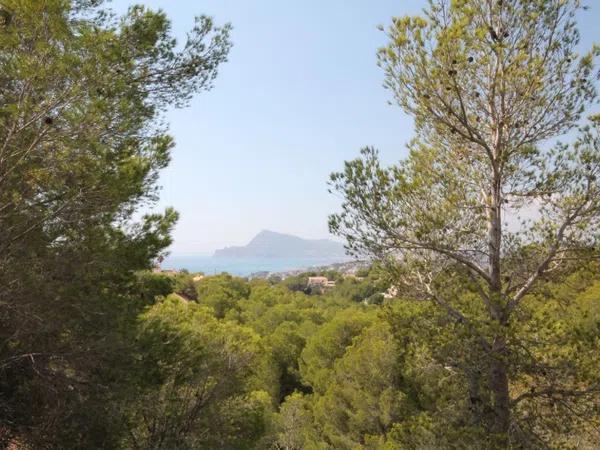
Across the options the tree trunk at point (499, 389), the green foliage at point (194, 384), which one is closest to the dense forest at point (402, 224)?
the tree trunk at point (499, 389)

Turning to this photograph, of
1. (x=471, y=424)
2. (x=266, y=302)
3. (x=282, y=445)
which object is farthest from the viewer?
(x=266, y=302)

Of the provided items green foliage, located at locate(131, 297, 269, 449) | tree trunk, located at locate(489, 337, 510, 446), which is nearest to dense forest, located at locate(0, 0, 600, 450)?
tree trunk, located at locate(489, 337, 510, 446)

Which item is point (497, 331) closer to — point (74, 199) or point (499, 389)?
point (499, 389)

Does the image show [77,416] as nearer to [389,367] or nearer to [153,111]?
[153,111]

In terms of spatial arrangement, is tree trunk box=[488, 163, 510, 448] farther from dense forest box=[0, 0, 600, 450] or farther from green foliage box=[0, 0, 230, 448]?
green foliage box=[0, 0, 230, 448]

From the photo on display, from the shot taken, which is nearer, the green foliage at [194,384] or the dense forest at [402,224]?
the dense forest at [402,224]

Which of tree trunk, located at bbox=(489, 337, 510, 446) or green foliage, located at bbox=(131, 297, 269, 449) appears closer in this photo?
tree trunk, located at bbox=(489, 337, 510, 446)

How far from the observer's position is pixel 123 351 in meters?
5.57

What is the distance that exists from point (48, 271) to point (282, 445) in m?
13.2

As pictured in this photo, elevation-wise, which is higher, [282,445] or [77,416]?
[77,416]

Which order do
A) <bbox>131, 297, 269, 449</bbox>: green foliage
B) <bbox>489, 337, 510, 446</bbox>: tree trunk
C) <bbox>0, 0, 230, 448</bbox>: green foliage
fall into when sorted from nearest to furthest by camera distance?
1. <bbox>0, 0, 230, 448</bbox>: green foliage
2. <bbox>489, 337, 510, 446</bbox>: tree trunk
3. <bbox>131, 297, 269, 449</bbox>: green foliage

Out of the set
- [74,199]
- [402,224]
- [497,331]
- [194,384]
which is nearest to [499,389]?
[497,331]

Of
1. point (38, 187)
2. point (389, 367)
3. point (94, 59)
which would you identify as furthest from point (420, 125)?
point (389, 367)

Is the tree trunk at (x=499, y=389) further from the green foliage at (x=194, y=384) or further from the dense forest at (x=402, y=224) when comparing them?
the green foliage at (x=194, y=384)
